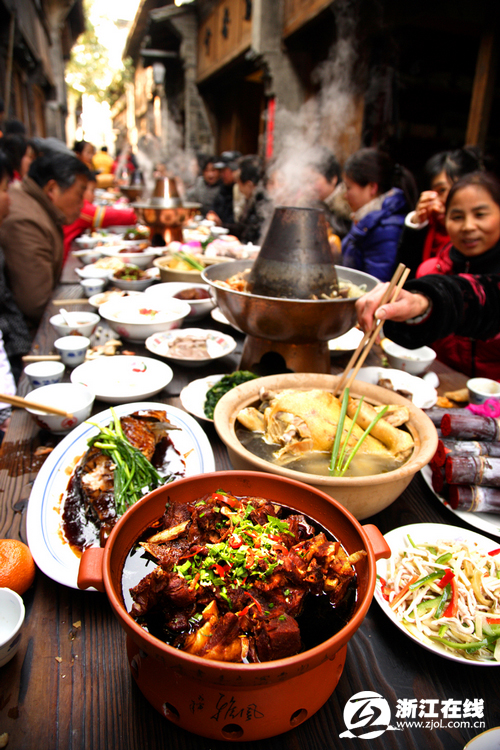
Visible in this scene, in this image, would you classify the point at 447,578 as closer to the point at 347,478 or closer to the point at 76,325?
the point at 347,478

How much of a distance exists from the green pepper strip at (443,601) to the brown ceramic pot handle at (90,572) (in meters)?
0.87

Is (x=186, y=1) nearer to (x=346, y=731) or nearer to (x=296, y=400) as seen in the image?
(x=296, y=400)

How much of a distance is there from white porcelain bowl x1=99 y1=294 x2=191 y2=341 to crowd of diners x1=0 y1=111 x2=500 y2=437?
1102 millimetres

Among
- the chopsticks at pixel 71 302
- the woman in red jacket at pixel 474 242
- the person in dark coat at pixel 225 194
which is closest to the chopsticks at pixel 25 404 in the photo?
the chopsticks at pixel 71 302

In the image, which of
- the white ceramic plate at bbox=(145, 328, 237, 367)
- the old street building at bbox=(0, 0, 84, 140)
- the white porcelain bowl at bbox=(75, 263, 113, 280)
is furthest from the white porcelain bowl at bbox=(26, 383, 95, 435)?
the old street building at bbox=(0, 0, 84, 140)

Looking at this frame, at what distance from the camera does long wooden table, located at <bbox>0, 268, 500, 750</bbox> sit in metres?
0.90

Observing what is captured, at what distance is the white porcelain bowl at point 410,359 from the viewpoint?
2.42m

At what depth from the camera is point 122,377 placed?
228 cm

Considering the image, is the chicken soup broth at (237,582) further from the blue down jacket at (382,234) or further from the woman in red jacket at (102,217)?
the woman in red jacket at (102,217)

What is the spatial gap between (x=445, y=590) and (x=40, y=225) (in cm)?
451

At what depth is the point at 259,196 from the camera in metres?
7.06

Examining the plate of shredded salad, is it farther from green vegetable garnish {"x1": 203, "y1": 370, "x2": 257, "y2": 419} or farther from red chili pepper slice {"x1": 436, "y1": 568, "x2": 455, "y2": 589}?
green vegetable garnish {"x1": 203, "y1": 370, "x2": 257, "y2": 419}

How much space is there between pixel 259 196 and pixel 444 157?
132 inches

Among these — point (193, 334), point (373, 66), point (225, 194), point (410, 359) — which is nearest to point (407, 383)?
point (410, 359)
